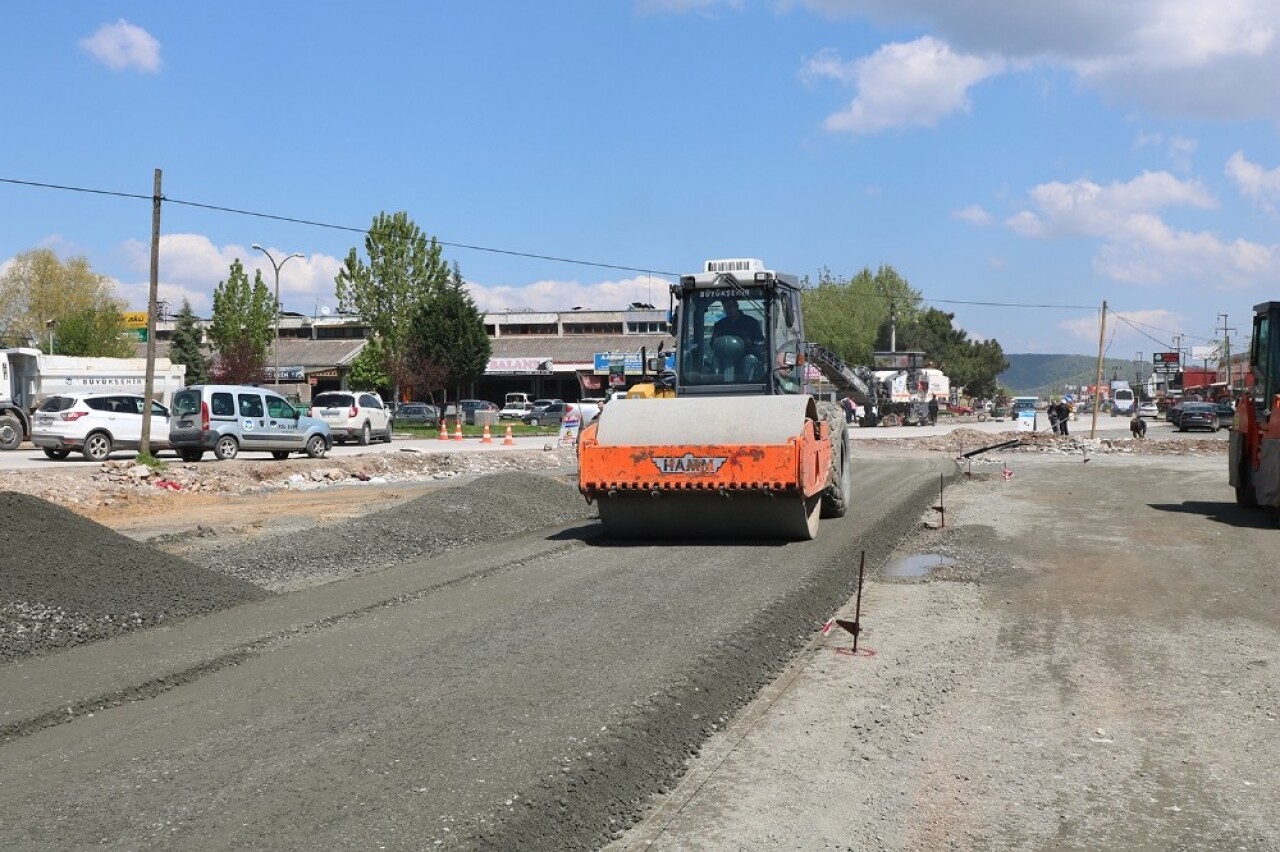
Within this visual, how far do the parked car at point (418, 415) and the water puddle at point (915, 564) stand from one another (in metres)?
49.0

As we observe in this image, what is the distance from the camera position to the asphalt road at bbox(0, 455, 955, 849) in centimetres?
484

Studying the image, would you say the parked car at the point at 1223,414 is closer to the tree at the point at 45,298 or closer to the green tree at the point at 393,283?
the green tree at the point at 393,283

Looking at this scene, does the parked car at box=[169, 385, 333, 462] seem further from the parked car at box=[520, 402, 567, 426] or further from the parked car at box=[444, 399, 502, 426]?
the parked car at box=[444, 399, 502, 426]

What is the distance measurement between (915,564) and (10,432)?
2888 centimetres

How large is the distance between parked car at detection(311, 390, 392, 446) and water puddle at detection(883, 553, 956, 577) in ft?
92.2

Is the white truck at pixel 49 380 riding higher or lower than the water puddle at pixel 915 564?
higher

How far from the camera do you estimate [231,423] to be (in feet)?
92.8

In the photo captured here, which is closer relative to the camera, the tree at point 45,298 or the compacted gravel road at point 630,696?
the compacted gravel road at point 630,696

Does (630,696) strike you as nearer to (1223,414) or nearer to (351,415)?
(351,415)

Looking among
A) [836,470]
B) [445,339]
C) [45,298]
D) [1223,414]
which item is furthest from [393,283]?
[836,470]

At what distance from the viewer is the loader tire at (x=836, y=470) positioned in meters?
15.1

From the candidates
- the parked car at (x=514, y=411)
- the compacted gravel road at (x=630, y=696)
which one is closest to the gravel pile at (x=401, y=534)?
the compacted gravel road at (x=630, y=696)

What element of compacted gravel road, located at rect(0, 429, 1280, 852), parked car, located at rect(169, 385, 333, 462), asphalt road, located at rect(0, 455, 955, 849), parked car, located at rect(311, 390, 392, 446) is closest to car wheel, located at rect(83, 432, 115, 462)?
parked car, located at rect(169, 385, 333, 462)

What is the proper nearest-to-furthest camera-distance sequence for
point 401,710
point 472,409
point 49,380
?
1. point 401,710
2. point 49,380
3. point 472,409
